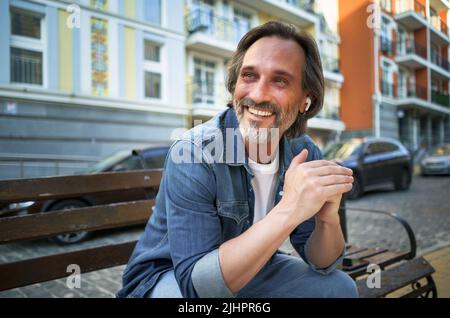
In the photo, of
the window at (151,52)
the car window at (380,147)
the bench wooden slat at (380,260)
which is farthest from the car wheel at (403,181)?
the bench wooden slat at (380,260)

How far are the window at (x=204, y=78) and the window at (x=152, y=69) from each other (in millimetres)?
1381

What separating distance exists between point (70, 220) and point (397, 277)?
159 centimetres

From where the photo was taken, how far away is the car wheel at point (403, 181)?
8.18m

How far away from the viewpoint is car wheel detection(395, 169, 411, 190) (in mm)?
8180

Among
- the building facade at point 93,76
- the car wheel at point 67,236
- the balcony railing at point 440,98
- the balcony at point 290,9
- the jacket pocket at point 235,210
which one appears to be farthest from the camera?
the building facade at point 93,76

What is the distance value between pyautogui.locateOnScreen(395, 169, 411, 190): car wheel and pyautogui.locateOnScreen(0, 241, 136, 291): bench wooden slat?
7.80m

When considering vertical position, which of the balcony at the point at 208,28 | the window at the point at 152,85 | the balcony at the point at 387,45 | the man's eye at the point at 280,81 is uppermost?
the balcony at the point at 208,28

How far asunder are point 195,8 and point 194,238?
704 cm

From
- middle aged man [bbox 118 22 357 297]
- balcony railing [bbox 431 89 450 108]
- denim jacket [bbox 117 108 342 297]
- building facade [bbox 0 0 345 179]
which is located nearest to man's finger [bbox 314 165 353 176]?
middle aged man [bbox 118 22 357 297]

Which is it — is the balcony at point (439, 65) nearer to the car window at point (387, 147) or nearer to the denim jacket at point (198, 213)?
the denim jacket at point (198, 213)

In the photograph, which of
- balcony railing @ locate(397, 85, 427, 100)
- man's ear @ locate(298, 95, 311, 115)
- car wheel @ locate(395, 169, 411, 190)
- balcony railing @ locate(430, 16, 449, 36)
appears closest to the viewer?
man's ear @ locate(298, 95, 311, 115)

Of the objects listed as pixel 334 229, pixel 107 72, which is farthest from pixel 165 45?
pixel 334 229

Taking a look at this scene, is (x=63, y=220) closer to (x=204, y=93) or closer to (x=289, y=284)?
(x=289, y=284)

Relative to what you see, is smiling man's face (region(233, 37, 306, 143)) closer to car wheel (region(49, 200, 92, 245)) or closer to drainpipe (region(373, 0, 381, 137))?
drainpipe (region(373, 0, 381, 137))
